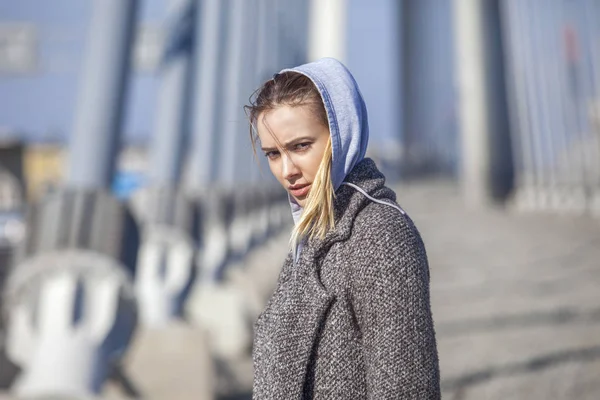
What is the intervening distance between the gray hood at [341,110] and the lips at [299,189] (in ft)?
0.16

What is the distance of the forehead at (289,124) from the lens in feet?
2.99

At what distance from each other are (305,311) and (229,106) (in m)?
7.59

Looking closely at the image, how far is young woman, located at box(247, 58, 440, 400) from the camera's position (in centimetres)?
82

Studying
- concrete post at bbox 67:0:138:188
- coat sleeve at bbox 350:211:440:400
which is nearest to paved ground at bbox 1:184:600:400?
concrete post at bbox 67:0:138:188

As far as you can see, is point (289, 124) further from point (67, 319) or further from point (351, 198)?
point (67, 319)

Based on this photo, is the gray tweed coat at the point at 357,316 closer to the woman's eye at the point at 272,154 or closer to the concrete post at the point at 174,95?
the woman's eye at the point at 272,154

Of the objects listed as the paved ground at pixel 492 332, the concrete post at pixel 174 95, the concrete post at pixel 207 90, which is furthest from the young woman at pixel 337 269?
the concrete post at pixel 174 95

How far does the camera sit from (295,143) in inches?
36.4

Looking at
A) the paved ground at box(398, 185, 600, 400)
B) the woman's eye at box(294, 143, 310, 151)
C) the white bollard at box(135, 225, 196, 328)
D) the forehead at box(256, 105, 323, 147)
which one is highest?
the forehead at box(256, 105, 323, 147)

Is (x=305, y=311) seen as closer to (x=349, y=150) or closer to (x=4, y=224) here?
(x=349, y=150)

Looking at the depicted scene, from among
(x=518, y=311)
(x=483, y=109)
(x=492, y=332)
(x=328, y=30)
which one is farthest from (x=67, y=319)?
(x=483, y=109)

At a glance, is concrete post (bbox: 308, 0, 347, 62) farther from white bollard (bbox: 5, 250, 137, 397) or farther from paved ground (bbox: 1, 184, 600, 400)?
white bollard (bbox: 5, 250, 137, 397)

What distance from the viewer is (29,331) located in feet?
7.43

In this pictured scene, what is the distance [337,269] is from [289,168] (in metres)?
0.17
